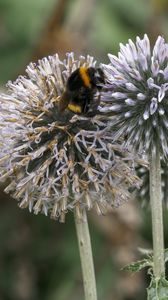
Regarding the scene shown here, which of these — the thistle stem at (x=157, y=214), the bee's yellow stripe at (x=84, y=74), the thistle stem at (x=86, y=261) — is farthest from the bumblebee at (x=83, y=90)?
the thistle stem at (x=86, y=261)

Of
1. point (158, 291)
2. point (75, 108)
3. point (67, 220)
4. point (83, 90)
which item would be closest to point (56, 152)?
→ point (75, 108)

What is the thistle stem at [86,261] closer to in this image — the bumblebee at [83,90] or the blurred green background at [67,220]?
the bumblebee at [83,90]

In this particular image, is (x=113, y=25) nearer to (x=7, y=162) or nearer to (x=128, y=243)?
(x=128, y=243)

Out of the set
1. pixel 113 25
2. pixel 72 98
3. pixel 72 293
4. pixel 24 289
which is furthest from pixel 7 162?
pixel 113 25

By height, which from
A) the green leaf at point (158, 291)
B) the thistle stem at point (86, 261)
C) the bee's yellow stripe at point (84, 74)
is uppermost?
the bee's yellow stripe at point (84, 74)

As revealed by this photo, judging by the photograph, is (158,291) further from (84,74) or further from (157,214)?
(84,74)

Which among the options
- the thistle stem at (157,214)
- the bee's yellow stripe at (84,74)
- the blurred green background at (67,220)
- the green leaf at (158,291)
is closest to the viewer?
the green leaf at (158,291)

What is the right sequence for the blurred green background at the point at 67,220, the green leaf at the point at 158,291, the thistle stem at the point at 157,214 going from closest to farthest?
the green leaf at the point at 158,291 < the thistle stem at the point at 157,214 < the blurred green background at the point at 67,220
